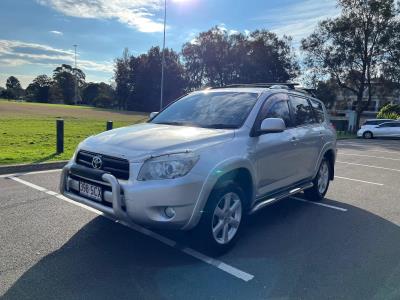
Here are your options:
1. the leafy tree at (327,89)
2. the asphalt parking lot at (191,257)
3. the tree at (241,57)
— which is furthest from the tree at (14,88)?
the asphalt parking lot at (191,257)

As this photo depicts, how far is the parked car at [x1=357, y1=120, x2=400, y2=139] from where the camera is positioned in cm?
2766

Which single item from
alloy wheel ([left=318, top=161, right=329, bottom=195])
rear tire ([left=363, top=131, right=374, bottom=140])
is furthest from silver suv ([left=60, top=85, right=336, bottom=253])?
rear tire ([left=363, top=131, right=374, bottom=140])

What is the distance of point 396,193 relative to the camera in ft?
24.5

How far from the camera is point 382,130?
28.0 m

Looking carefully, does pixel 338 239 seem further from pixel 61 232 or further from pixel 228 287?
pixel 61 232

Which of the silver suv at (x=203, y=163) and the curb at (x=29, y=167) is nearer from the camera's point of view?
the silver suv at (x=203, y=163)

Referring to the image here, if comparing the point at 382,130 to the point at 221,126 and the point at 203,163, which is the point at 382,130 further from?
the point at 203,163

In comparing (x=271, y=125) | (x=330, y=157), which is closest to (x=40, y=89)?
(x=330, y=157)

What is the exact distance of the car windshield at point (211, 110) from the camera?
4.53m

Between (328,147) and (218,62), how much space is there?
5223cm

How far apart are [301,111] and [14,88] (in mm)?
141791

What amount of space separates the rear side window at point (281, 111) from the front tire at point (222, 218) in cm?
125

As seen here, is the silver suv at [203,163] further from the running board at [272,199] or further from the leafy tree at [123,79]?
the leafy tree at [123,79]

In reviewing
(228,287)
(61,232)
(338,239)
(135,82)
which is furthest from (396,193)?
(135,82)
